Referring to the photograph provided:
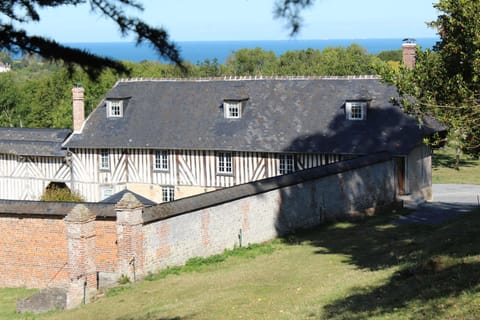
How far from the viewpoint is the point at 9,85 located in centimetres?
5897

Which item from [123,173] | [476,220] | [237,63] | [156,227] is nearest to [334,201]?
[476,220]

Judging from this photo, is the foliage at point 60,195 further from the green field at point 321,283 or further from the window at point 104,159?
the green field at point 321,283

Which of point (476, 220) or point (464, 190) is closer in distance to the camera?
point (476, 220)

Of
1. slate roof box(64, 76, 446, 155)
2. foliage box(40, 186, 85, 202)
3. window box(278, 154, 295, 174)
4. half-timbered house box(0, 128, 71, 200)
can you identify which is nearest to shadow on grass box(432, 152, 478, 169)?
slate roof box(64, 76, 446, 155)

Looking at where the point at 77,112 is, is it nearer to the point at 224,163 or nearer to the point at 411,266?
the point at 224,163

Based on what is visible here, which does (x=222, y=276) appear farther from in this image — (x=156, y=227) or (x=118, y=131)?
(x=118, y=131)

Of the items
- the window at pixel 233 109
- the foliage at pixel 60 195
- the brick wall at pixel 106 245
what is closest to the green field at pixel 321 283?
the brick wall at pixel 106 245

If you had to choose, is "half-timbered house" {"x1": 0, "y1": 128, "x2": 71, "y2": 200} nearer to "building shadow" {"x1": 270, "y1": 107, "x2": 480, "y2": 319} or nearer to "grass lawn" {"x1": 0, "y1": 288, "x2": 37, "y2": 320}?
"building shadow" {"x1": 270, "y1": 107, "x2": 480, "y2": 319}

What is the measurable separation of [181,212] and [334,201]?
745 centimetres

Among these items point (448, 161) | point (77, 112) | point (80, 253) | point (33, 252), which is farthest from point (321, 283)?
point (448, 161)

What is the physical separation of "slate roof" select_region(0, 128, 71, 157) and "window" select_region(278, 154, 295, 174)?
11.0 metres

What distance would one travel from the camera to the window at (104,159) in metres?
35.8

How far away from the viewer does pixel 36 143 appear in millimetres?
37625

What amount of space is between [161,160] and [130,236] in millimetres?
18005
